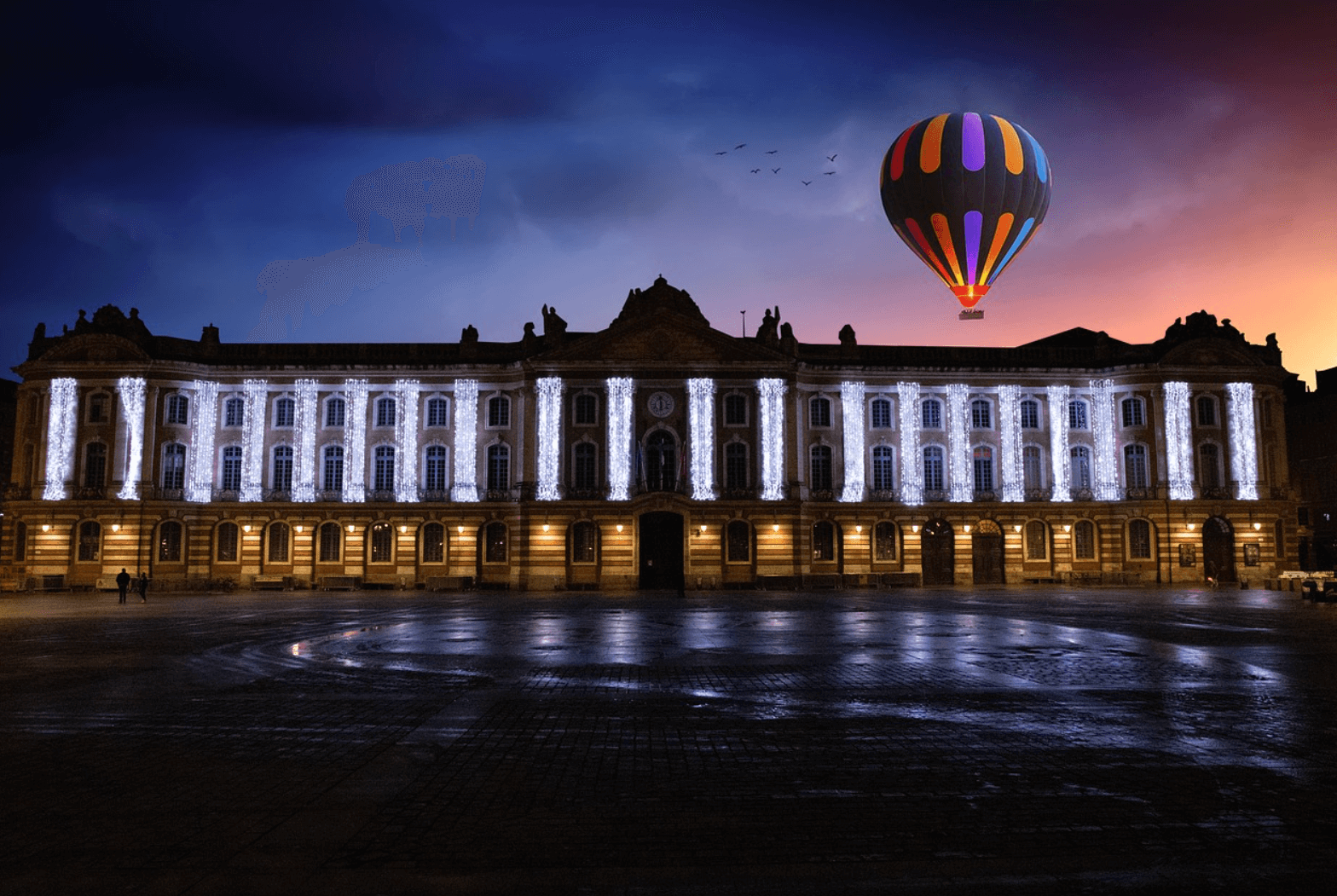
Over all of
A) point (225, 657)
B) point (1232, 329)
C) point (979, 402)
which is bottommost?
point (225, 657)

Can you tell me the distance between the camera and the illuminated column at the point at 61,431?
5206cm

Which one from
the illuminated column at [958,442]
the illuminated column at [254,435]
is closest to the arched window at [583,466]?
the illuminated column at [254,435]

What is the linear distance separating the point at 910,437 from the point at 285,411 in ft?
112

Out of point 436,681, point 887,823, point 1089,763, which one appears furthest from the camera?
point 436,681

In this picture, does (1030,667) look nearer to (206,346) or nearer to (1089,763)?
(1089,763)

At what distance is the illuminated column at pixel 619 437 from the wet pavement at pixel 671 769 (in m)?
31.9

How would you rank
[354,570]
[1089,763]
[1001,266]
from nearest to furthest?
[1089,763] → [1001,266] → [354,570]

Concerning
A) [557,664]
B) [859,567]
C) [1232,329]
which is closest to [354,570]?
[859,567]

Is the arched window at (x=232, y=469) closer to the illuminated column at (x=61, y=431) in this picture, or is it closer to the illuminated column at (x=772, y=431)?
the illuminated column at (x=61, y=431)

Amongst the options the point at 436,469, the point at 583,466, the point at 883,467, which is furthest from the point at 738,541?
the point at 436,469

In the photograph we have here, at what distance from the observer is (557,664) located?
17125mm

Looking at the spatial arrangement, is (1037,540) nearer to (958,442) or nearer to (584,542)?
(958,442)

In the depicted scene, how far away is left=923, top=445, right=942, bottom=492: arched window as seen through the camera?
5466 centimetres

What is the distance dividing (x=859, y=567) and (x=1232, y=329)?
24.9 meters
